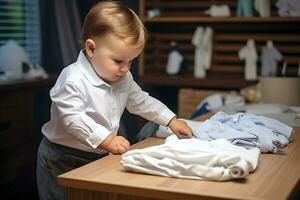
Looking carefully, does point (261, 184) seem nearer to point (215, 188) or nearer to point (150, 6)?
point (215, 188)

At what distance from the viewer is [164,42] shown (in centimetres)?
361

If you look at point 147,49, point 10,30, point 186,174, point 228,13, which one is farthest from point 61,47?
point 186,174

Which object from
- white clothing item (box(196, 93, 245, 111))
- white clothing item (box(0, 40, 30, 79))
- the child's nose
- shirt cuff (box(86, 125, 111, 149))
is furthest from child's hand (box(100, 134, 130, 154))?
white clothing item (box(0, 40, 30, 79))

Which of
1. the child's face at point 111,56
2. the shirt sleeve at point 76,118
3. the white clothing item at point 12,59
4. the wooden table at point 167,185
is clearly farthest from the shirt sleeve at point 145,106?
the white clothing item at point 12,59

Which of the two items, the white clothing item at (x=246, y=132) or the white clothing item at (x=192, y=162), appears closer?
the white clothing item at (x=192, y=162)

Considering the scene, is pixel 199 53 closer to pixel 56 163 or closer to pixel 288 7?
pixel 288 7

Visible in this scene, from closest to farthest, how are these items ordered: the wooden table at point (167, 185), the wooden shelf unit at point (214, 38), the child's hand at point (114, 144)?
the wooden table at point (167, 185), the child's hand at point (114, 144), the wooden shelf unit at point (214, 38)

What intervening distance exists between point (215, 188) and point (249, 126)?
0.48 metres

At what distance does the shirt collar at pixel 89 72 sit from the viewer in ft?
4.65

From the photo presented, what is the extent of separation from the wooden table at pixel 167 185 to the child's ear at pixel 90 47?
1.35 ft

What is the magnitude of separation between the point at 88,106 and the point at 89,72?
0.33ft

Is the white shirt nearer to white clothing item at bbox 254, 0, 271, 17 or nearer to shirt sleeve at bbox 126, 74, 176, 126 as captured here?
shirt sleeve at bbox 126, 74, 176, 126

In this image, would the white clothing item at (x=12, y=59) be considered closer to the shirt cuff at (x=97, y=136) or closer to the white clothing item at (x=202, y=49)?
the white clothing item at (x=202, y=49)

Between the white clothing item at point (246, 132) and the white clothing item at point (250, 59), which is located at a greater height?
the white clothing item at point (246, 132)
